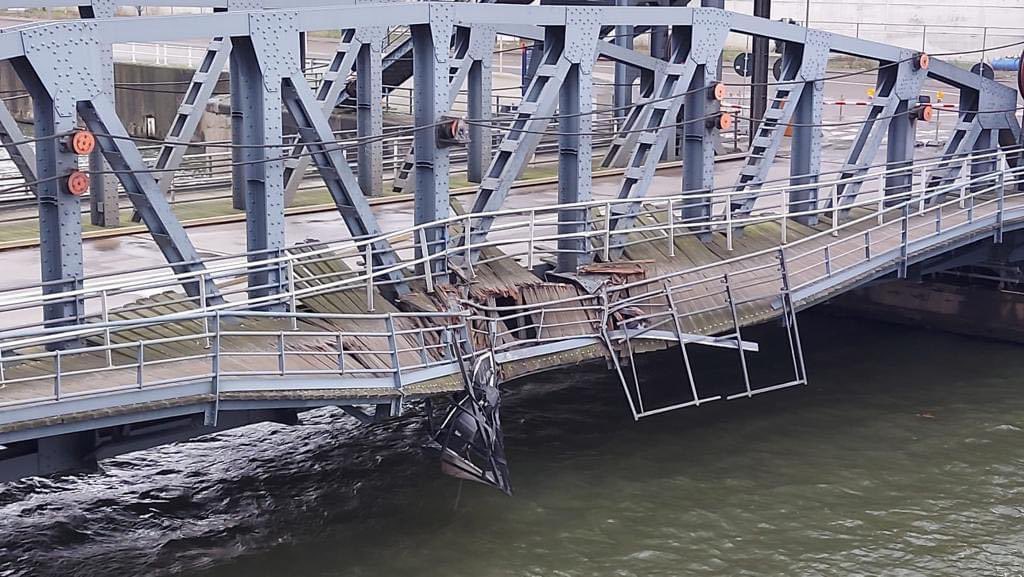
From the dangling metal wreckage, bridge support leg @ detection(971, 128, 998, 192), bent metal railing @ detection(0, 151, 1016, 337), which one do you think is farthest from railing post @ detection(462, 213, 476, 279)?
bridge support leg @ detection(971, 128, 998, 192)

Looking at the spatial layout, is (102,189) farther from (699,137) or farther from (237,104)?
(699,137)

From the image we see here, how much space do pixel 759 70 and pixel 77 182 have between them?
24109 mm

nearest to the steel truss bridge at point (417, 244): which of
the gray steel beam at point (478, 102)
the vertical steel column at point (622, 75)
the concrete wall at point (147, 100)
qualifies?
the gray steel beam at point (478, 102)

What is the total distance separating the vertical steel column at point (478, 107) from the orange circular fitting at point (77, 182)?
13.8 meters

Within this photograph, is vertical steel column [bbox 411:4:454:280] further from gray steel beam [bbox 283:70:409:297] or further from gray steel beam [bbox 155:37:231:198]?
gray steel beam [bbox 155:37:231:198]

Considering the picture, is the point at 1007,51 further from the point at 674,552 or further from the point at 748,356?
the point at 674,552

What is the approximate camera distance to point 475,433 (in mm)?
16141

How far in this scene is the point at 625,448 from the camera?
20.6 metres

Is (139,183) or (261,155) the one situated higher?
(261,155)

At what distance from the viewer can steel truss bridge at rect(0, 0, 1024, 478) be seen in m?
14.2

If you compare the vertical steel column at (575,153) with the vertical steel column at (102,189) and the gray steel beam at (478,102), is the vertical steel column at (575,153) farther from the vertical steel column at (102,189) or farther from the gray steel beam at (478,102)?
the gray steel beam at (478,102)

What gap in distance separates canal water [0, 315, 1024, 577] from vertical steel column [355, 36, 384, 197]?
238 inches

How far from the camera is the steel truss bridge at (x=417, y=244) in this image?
14.2 meters

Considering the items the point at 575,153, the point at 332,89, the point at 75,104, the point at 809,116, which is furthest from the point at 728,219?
the point at 75,104
